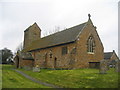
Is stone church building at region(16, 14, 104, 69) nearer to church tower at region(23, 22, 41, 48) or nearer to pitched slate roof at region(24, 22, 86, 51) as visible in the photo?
pitched slate roof at region(24, 22, 86, 51)

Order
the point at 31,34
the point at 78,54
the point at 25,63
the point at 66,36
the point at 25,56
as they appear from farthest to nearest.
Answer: the point at 31,34, the point at 25,56, the point at 25,63, the point at 66,36, the point at 78,54

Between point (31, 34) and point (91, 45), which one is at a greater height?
point (31, 34)

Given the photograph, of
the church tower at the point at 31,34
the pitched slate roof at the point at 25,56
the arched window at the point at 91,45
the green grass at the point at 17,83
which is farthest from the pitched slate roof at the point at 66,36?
the church tower at the point at 31,34

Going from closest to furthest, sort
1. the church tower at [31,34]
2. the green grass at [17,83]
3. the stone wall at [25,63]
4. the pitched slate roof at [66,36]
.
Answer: the green grass at [17,83], the pitched slate roof at [66,36], the stone wall at [25,63], the church tower at [31,34]

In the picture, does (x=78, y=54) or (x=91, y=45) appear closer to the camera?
(x=78, y=54)

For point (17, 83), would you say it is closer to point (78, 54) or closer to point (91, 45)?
point (78, 54)

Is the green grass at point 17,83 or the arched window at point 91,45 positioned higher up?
the arched window at point 91,45

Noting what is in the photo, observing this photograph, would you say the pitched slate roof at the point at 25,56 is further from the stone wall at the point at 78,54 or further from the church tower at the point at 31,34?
the church tower at the point at 31,34

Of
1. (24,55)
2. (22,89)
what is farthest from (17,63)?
(22,89)

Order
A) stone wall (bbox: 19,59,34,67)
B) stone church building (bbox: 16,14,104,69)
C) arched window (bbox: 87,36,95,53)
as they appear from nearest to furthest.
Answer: stone church building (bbox: 16,14,104,69)
arched window (bbox: 87,36,95,53)
stone wall (bbox: 19,59,34,67)

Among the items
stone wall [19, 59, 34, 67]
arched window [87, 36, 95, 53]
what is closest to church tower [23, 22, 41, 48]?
stone wall [19, 59, 34, 67]

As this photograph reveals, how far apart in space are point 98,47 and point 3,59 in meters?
53.4

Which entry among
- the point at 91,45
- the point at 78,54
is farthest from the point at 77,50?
the point at 91,45

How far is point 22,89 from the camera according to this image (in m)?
13.4
